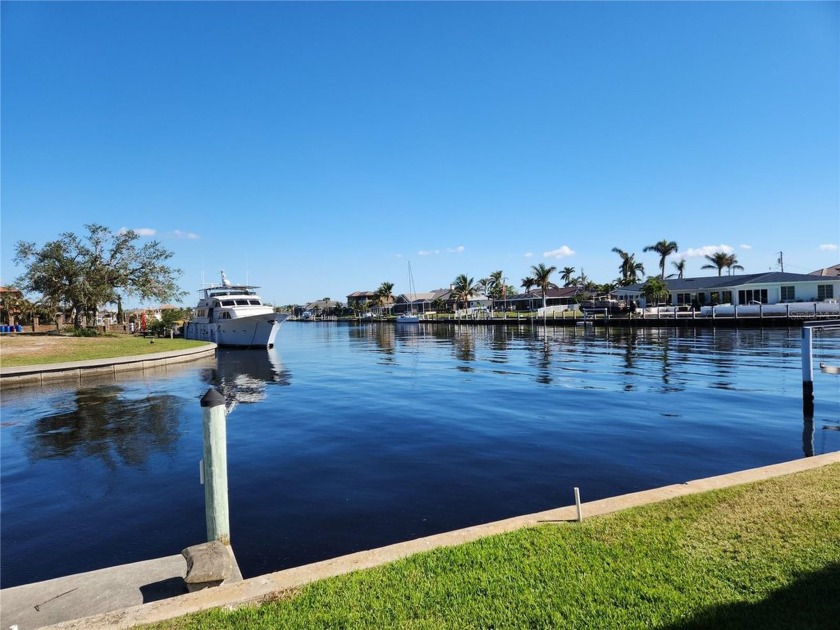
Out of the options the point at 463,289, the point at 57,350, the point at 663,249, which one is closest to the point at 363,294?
the point at 463,289

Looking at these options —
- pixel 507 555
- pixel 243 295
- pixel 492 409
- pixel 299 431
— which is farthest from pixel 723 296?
pixel 507 555

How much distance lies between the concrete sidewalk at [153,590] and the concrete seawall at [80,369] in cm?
2112

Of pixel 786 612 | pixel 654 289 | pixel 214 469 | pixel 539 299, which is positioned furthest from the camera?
pixel 539 299

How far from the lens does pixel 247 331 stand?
4481 centimetres

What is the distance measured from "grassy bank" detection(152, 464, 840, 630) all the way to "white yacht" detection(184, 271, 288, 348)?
133 feet

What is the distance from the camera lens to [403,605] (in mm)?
3887

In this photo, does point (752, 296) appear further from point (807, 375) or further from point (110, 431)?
point (110, 431)

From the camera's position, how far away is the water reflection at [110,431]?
10.9m

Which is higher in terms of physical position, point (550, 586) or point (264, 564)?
point (550, 586)

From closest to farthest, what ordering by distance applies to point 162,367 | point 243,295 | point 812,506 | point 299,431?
point 812,506 < point 299,431 < point 162,367 < point 243,295

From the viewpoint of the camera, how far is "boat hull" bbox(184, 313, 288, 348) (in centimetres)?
4353

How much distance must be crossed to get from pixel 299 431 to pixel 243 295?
4044cm

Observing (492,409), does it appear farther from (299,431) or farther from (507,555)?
(507,555)

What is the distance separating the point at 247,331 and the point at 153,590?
139 ft
